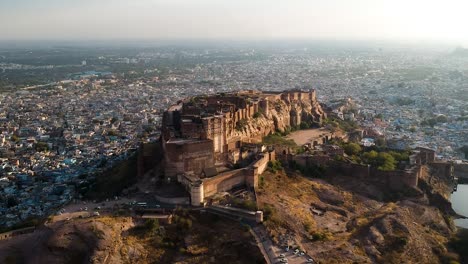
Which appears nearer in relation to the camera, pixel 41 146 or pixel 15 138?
pixel 41 146

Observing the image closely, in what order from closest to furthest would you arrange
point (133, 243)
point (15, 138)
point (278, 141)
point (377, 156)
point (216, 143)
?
1. point (133, 243)
2. point (216, 143)
3. point (377, 156)
4. point (278, 141)
5. point (15, 138)

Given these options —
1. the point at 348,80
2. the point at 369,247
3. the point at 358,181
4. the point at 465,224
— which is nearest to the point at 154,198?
the point at 369,247

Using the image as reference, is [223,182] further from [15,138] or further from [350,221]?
[15,138]

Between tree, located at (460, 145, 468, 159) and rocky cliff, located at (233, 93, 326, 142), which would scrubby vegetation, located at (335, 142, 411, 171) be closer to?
rocky cliff, located at (233, 93, 326, 142)

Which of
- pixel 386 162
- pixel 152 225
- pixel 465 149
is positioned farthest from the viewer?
pixel 465 149

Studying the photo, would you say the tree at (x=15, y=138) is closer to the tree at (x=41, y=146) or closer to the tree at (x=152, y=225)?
the tree at (x=41, y=146)

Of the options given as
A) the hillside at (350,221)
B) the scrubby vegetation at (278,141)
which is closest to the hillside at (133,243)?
the hillside at (350,221)

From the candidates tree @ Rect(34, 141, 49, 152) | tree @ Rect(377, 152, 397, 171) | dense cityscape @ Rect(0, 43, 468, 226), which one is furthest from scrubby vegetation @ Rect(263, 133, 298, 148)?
tree @ Rect(34, 141, 49, 152)

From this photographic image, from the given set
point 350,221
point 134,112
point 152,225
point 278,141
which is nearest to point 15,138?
point 134,112
